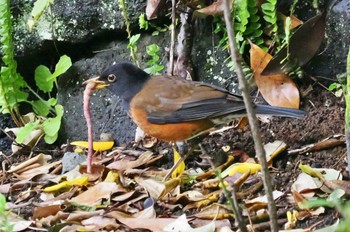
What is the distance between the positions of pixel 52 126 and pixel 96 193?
149 centimetres

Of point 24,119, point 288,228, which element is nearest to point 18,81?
point 24,119

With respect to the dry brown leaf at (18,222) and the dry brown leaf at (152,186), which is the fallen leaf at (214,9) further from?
the dry brown leaf at (18,222)

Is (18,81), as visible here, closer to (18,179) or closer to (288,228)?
(18,179)

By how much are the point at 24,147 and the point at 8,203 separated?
1.29m

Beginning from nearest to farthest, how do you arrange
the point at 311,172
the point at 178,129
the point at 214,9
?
the point at 311,172, the point at 178,129, the point at 214,9

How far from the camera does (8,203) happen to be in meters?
4.42

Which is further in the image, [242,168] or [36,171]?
[36,171]

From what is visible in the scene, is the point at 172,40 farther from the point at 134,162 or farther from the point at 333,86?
the point at 333,86

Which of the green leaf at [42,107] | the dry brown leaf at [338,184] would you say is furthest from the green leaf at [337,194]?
the green leaf at [42,107]

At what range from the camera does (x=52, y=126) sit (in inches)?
224

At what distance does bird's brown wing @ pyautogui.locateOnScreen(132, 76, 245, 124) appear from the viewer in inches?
184

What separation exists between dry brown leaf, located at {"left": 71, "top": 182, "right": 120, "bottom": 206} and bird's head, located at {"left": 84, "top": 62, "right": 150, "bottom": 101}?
88cm

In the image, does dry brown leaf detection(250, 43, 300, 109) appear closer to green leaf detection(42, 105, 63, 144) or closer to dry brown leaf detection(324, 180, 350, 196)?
dry brown leaf detection(324, 180, 350, 196)

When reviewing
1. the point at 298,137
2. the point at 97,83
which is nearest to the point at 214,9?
the point at 97,83
